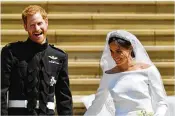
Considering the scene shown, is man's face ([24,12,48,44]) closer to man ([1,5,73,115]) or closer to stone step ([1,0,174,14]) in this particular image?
man ([1,5,73,115])

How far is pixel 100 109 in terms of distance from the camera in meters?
3.17

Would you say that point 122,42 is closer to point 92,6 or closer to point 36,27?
point 36,27

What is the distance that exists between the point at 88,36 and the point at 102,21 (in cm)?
40

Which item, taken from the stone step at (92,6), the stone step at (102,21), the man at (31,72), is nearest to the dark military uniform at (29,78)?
the man at (31,72)

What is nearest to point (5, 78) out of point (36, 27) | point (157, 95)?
point (36, 27)

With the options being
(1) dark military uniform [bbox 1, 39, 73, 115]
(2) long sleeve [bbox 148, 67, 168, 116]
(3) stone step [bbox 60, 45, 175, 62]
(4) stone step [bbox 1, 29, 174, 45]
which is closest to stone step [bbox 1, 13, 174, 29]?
(4) stone step [bbox 1, 29, 174, 45]

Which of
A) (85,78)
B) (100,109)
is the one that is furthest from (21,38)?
(100,109)

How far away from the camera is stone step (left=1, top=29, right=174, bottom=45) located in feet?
20.2

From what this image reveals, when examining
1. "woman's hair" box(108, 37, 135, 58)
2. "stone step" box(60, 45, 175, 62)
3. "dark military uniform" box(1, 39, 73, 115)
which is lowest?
"stone step" box(60, 45, 175, 62)

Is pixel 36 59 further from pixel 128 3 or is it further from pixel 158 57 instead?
pixel 128 3

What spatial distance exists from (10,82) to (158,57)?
134 inches

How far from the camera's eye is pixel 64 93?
118 inches

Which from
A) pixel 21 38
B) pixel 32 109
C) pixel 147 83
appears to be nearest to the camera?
pixel 32 109

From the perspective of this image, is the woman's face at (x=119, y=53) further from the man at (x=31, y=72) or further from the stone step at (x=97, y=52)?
the stone step at (x=97, y=52)
